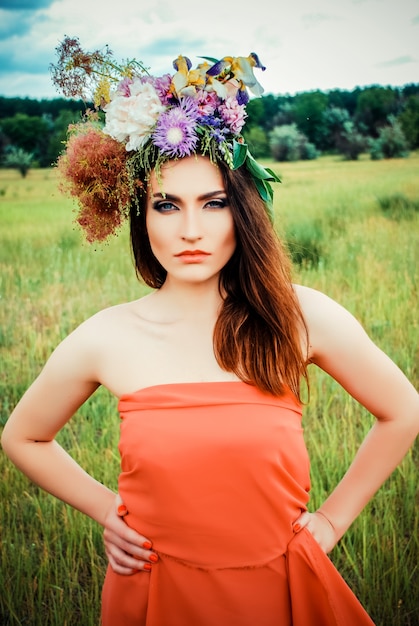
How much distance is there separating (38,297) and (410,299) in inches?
103

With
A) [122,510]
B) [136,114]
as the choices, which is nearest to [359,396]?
[122,510]

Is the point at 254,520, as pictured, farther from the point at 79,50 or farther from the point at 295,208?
the point at 295,208

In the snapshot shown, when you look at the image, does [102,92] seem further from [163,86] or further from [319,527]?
[319,527]

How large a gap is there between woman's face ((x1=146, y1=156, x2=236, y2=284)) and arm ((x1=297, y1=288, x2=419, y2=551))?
0.87 feet

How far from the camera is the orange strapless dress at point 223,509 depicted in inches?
48.9

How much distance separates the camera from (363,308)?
362cm

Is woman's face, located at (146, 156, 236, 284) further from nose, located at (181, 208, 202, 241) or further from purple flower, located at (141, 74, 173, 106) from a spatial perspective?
purple flower, located at (141, 74, 173, 106)

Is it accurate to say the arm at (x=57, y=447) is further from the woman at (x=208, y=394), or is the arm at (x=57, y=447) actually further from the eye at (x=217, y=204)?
the eye at (x=217, y=204)

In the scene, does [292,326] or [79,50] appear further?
[79,50]

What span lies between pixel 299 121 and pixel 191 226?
3130mm

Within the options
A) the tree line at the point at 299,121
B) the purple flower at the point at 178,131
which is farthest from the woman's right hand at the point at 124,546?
the tree line at the point at 299,121

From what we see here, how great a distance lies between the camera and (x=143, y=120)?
1.40 metres

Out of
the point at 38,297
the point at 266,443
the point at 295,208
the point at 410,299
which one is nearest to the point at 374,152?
the point at 295,208

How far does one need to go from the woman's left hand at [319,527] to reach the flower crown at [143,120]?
2.61 ft
